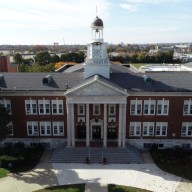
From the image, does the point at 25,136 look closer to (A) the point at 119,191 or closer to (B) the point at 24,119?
(B) the point at 24,119

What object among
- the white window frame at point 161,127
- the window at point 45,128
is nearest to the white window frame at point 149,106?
the white window frame at point 161,127

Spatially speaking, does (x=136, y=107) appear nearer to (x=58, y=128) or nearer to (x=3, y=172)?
(x=58, y=128)

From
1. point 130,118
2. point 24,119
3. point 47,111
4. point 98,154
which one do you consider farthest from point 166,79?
point 24,119

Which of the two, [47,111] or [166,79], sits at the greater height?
[166,79]

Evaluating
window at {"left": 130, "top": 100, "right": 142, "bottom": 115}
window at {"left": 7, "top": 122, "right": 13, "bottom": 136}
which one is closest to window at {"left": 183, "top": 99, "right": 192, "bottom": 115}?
window at {"left": 130, "top": 100, "right": 142, "bottom": 115}

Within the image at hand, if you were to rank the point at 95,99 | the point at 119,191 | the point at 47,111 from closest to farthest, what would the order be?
the point at 119,191 → the point at 95,99 → the point at 47,111

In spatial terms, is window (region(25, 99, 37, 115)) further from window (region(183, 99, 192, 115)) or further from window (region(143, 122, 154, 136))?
window (region(183, 99, 192, 115))
